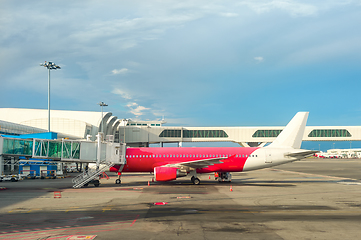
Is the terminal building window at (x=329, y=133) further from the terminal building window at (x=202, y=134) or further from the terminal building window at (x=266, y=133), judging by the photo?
the terminal building window at (x=202, y=134)

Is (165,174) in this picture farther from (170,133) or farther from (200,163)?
(170,133)

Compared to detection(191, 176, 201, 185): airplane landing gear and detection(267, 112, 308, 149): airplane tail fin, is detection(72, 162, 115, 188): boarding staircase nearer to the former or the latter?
detection(191, 176, 201, 185): airplane landing gear

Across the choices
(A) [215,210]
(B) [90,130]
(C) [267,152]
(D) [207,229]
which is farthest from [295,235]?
(B) [90,130]

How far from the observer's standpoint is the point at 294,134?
33.7m

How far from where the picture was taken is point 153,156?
32.2 meters

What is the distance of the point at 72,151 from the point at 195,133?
68.1 metres

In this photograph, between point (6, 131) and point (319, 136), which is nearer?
point (6, 131)

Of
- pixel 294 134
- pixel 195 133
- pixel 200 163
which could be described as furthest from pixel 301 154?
pixel 195 133

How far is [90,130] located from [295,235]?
72.5 meters

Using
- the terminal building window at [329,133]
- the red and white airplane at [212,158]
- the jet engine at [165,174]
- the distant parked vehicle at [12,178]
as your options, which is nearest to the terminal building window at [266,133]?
the terminal building window at [329,133]

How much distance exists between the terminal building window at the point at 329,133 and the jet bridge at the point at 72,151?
266ft

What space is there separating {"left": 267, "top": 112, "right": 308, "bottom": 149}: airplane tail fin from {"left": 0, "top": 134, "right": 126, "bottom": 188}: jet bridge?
1924cm

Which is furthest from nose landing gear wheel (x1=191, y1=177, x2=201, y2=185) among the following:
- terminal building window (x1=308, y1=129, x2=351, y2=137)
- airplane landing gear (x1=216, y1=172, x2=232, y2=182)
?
terminal building window (x1=308, y1=129, x2=351, y2=137)

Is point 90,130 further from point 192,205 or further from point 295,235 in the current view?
point 295,235
